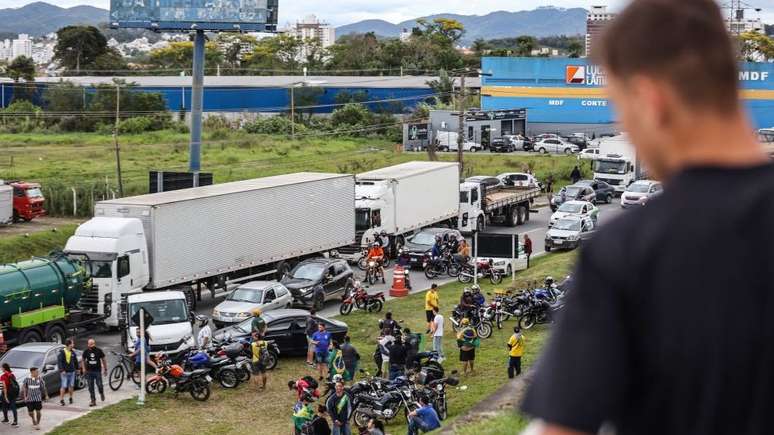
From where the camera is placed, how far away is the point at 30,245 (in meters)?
39.3

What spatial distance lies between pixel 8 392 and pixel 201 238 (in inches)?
450

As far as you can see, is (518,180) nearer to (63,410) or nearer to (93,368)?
(93,368)

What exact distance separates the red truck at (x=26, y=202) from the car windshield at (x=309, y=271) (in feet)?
53.7

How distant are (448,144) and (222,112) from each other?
78.5 ft

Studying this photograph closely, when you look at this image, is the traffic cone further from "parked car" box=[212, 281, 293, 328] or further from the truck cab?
the truck cab

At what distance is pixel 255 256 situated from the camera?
33250mm

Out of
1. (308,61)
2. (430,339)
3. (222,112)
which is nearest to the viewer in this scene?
(430,339)

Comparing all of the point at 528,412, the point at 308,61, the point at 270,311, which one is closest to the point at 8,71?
the point at 308,61

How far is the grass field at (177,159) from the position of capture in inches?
2030

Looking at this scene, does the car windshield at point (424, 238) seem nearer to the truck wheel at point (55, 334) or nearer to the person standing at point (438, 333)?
the person standing at point (438, 333)

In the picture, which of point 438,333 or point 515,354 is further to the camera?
point 438,333

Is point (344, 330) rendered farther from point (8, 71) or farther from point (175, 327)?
point (8, 71)

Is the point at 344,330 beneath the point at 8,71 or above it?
beneath

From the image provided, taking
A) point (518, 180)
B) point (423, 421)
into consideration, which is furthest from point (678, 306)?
point (518, 180)
